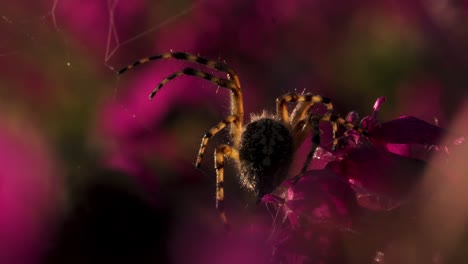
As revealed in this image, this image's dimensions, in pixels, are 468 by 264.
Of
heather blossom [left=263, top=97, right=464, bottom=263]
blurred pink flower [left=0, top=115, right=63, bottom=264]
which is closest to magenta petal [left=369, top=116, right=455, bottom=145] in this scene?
heather blossom [left=263, top=97, right=464, bottom=263]

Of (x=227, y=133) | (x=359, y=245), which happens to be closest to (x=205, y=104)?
(x=227, y=133)

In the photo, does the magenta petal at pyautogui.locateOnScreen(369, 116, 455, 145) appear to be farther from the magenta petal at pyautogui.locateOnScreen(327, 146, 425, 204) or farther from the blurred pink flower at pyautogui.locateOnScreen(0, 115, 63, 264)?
the blurred pink flower at pyautogui.locateOnScreen(0, 115, 63, 264)

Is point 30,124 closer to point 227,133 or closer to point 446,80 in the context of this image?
point 227,133

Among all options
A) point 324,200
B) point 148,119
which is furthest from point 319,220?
point 148,119

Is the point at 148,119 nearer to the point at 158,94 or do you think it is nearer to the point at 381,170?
the point at 158,94

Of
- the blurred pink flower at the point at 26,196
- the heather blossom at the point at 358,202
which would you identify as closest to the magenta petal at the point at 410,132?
the heather blossom at the point at 358,202

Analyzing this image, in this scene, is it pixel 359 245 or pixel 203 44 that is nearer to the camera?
pixel 359 245

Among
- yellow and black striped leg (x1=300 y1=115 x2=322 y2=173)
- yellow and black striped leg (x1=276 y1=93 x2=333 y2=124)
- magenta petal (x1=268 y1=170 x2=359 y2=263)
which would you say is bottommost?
magenta petal (x1=268 y1=170 x2=359 y2=263)
